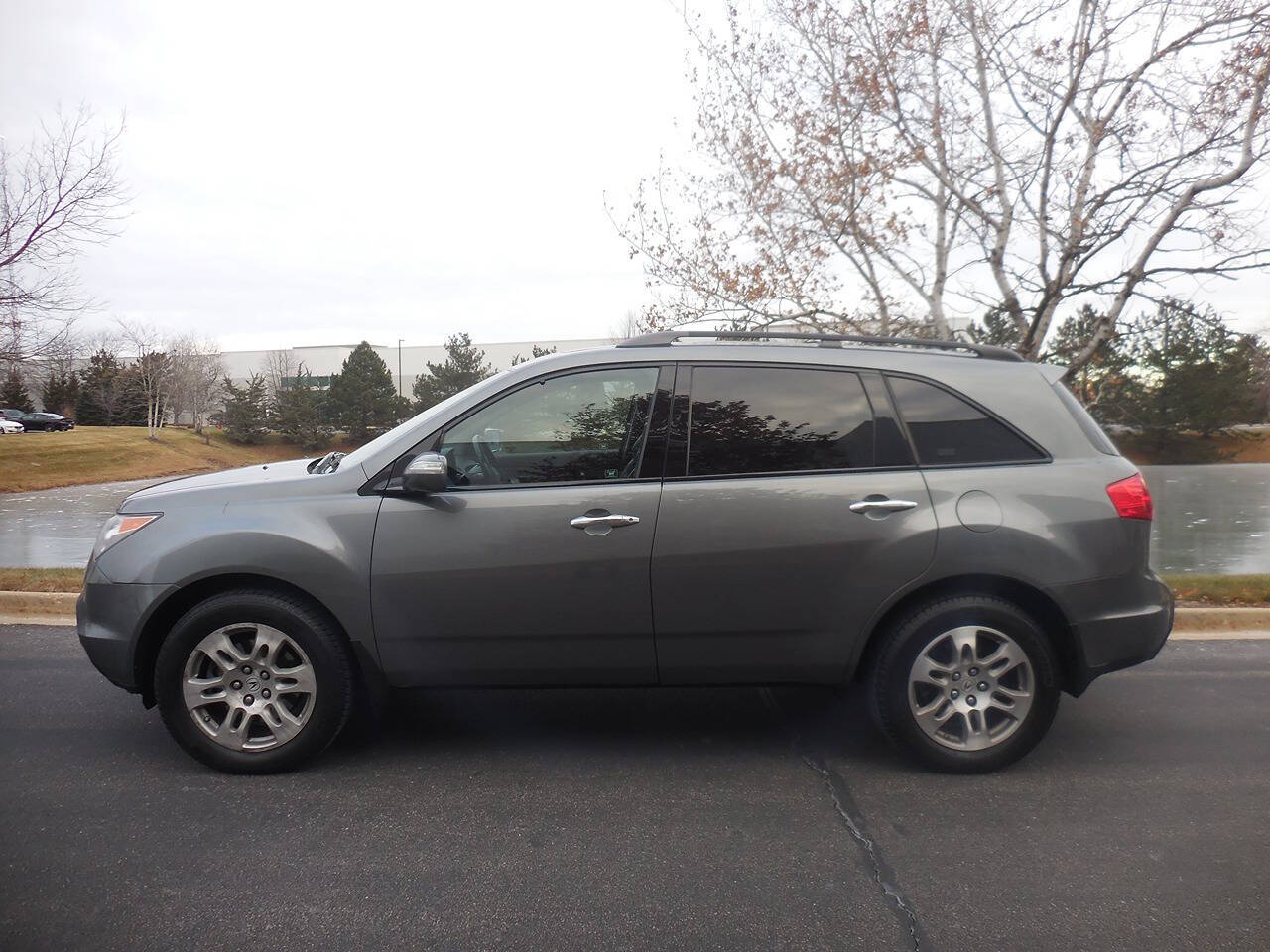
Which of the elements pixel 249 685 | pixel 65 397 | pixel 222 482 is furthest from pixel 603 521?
pixel 65 397

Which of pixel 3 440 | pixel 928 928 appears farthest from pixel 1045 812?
pixel 3 440

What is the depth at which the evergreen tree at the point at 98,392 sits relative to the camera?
5822 cm

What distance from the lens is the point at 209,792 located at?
367 centimetres

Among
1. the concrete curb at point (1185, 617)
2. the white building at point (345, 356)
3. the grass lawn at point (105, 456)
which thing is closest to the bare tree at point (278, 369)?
the white building at point (345, 356)

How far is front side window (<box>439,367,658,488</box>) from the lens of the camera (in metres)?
3.86

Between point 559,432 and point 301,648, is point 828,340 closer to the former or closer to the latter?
point 559,432

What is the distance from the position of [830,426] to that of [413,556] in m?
1.82

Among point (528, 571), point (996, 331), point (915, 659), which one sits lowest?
point (915, 659)

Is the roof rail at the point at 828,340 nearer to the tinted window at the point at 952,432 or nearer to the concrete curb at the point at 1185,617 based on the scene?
the tinted window at the point at 952,432

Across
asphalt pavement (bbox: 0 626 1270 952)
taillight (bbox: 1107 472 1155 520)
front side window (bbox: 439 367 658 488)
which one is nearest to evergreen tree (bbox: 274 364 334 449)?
asphalt pavement (bbox: 0 626 1270 952)

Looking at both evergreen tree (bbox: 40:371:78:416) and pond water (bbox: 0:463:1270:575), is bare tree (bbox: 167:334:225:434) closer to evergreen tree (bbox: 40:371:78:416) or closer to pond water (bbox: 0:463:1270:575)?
evergreen tree (bbox: 40:371:78:416)

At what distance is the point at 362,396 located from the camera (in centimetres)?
4681

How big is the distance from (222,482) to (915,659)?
307 centimetres

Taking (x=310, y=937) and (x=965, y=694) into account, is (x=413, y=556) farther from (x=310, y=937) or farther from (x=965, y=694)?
(x=965, y=694)
